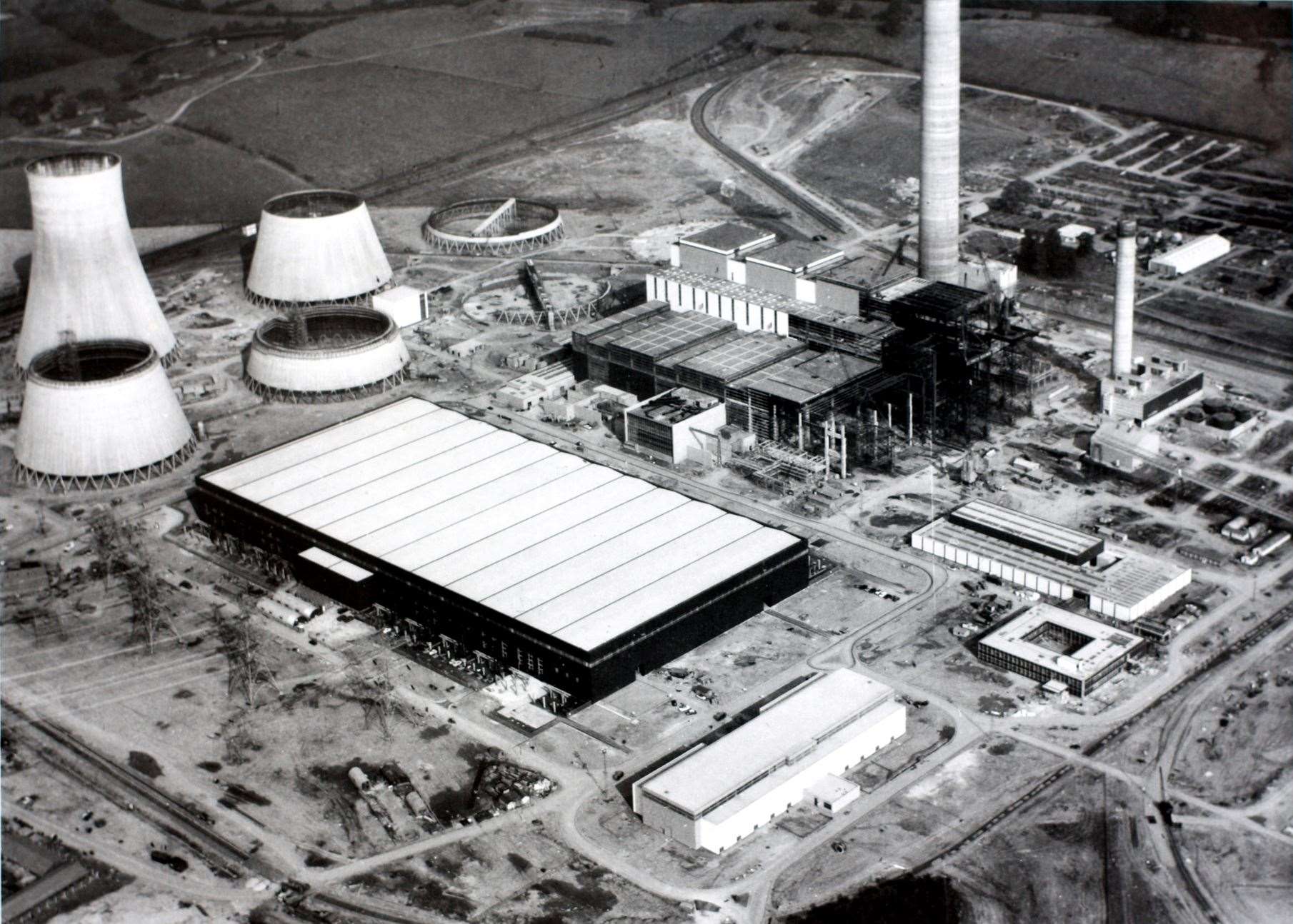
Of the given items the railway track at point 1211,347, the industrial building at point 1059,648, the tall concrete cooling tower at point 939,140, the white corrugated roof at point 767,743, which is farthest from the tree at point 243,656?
the railway track at point 1211,347

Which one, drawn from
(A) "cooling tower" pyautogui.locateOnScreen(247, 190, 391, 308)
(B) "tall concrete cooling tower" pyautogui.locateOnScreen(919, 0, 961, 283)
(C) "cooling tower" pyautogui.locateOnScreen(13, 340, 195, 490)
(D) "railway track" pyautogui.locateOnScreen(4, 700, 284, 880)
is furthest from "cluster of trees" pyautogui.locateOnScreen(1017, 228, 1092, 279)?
(D) "railway track" pyautogui.locateOnScreen(4, 700, 284, 880)

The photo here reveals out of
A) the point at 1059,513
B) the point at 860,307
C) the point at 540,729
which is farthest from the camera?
the point at 860,307

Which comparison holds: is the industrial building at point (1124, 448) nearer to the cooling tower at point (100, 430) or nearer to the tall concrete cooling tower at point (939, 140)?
the tall concrete cooling tower at point (939, 140)

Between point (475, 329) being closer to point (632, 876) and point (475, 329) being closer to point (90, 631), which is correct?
point (90, 631)

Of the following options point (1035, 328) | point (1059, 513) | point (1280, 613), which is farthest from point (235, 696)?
point (1035, 328)

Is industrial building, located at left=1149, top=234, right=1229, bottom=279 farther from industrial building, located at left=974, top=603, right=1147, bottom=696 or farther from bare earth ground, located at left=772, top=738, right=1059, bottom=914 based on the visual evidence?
bare earth ground, located at left=772, top=738, right=1059, bottom=914

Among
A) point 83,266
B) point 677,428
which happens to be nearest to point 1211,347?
point 677,428
